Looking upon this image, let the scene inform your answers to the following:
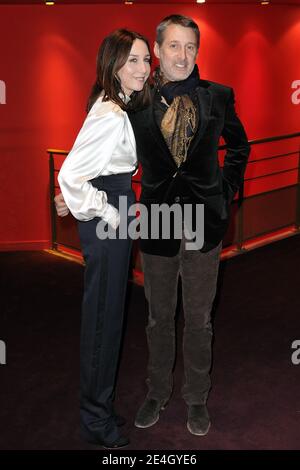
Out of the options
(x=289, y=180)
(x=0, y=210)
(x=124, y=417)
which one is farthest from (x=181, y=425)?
(x=289, y=180)

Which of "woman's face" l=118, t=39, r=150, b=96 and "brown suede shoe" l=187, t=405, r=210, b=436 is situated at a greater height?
"woman's face" l=118, t=39, r=150, b=96

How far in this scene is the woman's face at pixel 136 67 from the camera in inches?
88.8

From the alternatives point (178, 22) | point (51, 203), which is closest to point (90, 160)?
point (178, 22)

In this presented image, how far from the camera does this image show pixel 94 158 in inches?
88.3

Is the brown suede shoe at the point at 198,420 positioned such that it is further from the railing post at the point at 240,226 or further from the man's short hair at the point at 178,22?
the railing post at the point at 240,226

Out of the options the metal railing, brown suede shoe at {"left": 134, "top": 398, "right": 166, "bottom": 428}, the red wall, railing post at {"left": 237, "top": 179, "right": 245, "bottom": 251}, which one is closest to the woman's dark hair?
brown suede shoe at {"left": 134, "top": 398, "right": 166, "bottom": 428}

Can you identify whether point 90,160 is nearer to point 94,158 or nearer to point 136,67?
point 94,158

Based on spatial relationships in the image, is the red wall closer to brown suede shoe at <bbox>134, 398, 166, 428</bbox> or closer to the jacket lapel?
brown suede shoe at <bbox>134, 398, 166, 428</bbox>

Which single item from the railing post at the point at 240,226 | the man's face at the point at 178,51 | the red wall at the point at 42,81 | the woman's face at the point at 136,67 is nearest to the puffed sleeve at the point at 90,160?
the woman's face at the point at 136,67

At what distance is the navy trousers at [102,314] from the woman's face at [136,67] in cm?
35

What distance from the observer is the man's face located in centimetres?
228

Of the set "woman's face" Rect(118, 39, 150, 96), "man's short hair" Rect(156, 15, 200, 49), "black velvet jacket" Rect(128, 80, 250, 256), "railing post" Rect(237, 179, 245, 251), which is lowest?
"railing post" Rect(237, 179, 245, 251)

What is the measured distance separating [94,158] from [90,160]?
2cm
